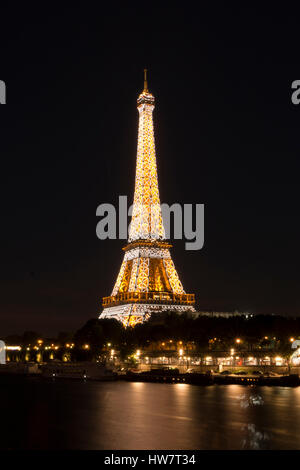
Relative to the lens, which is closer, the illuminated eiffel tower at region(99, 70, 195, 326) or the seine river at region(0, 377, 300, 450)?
the seine river at region(0, 377, 300, 450)

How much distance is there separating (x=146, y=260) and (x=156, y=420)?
2761 inches

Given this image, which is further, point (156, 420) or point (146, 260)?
point (146, 260)

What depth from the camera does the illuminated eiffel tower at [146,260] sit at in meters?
107

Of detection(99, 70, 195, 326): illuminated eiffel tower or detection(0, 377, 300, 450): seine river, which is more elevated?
detection(99, 70, 195, 326): illuminated eiffel tower

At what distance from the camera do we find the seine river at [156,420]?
32.2 m

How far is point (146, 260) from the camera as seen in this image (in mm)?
109750

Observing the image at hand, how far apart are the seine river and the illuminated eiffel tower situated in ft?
153

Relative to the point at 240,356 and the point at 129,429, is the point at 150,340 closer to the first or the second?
the point at 240,356

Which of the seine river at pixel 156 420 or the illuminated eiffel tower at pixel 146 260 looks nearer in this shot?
the seine river at pixel 156 420

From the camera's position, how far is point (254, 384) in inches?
2579

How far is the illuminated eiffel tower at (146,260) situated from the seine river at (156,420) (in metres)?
46.7

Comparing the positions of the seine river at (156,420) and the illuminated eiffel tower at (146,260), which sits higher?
the illuminated eiffel tower at (146,260)

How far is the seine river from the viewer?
32.2m
